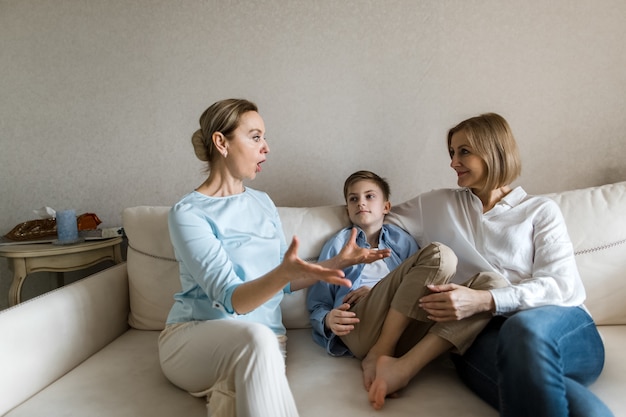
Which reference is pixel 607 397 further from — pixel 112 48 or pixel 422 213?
pixel 112 48

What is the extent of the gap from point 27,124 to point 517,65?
7.28ft

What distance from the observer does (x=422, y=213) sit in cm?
170

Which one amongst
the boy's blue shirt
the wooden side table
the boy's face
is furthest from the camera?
the wooden side table

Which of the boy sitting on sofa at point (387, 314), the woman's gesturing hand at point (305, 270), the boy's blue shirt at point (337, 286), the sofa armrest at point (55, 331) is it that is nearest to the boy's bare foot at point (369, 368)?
the boy sitting on sofa at point (387, 314)

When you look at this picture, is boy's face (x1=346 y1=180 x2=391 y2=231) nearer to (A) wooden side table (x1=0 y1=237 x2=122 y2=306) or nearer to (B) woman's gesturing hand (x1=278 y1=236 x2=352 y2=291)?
(B) woman's gesturing hand (x1=278 y1=236 x2=352 y2=291)

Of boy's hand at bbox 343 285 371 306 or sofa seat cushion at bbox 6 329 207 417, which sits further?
boy's hand at bbox 343 285 371 306

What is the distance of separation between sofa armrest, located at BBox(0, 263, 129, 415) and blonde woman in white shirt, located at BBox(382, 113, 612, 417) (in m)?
0.94

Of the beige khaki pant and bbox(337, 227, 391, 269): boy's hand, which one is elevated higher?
bbox(337, 227, 391, 269): boy's hand

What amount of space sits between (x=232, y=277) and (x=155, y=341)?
61 centimetres

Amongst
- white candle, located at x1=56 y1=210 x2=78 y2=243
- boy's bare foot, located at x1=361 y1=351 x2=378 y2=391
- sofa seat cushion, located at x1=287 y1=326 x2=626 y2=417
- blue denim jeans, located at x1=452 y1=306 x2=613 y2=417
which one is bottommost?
sofa seat cushion, located at x1=287 y1=326 x2=626 y2=417

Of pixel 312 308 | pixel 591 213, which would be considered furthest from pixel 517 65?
pixel 312 308

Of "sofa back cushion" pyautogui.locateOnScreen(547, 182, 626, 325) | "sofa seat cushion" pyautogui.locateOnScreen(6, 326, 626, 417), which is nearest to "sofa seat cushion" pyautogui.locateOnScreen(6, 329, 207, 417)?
A: "sofa seat cushion" pyautogui.locateOnScreen(6, 326, 626, 417)

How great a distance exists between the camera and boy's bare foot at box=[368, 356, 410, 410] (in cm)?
115

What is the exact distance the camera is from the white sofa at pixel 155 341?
118 centimetres
